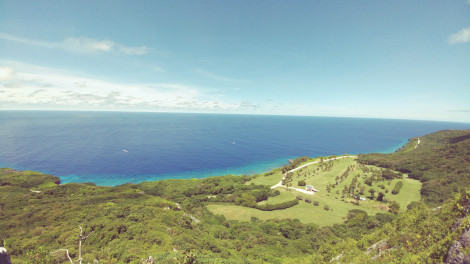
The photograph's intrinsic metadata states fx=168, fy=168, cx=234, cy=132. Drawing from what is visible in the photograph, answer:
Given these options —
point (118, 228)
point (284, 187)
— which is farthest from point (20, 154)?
point (284, 187)

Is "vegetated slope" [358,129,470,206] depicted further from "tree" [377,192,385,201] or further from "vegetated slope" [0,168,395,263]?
"vegetated slope" [0,168,395,263]

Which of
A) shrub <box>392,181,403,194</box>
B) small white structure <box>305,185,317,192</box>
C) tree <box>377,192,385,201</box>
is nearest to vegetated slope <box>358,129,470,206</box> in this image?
shrub <box>392,181,403,194</box>

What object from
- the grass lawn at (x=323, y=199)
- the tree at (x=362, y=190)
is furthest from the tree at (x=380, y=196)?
the tree at (x=362, y=190)

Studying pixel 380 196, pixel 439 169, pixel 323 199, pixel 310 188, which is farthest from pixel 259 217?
pixel 439 169

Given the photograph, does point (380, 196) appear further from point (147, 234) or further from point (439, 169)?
point (147, 234)

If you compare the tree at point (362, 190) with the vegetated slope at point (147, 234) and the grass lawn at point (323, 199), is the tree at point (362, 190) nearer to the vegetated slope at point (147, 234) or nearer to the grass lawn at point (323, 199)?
the grass lawn at point (323, 199)

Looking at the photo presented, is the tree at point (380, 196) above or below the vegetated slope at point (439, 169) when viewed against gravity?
→ below

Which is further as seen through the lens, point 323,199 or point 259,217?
point 323,199
